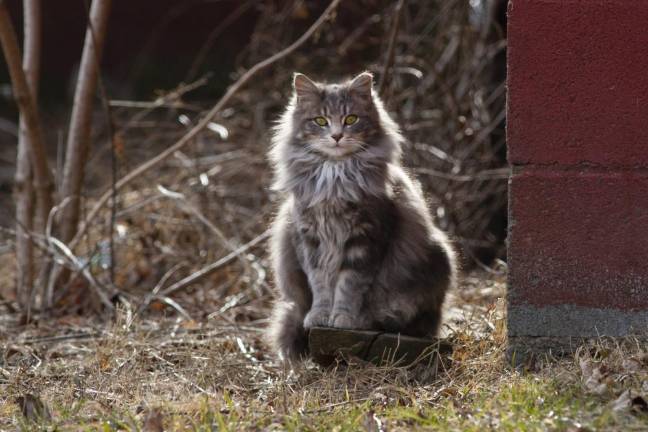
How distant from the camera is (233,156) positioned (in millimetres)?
6766

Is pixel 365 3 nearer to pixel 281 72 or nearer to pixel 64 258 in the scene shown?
pixel 281 72

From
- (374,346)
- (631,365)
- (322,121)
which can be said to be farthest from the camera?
(322,121)

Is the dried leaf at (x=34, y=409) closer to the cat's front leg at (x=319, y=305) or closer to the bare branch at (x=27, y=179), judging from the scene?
the cat's front leg at (x=319, y=305)

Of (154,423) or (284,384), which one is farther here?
(284,384)

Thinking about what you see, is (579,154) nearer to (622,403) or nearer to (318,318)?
(622,403)

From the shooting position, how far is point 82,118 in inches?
229

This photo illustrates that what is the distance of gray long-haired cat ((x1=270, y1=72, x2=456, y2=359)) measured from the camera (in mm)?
4207

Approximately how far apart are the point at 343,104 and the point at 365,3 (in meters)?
3.16

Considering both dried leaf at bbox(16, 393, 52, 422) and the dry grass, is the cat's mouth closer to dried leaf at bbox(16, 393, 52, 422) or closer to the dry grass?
the dry grass

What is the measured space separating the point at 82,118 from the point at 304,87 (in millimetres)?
1887

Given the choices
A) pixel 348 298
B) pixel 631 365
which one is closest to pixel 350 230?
pixel 348 298

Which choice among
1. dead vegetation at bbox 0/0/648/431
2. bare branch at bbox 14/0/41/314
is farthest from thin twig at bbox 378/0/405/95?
bare branch at bbox 14/0/41/314

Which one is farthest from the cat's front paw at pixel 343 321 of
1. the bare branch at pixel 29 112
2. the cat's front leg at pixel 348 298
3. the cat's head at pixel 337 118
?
the bare branch at pixel 29 112

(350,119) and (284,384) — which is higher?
(350,119)
